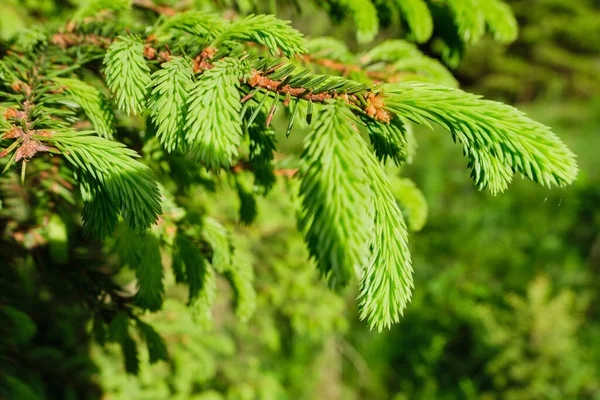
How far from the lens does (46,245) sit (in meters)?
1.08

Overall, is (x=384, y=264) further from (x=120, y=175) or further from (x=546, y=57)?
(x=546, y=57)

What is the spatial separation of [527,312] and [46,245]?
3.39m

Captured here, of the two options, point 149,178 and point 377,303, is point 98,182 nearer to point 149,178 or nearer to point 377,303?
point 149,178

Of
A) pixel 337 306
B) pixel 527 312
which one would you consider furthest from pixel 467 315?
pixel 337 306

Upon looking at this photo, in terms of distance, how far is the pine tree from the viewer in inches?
21.0

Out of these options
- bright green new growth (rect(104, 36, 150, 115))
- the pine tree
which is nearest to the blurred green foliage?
the pine tree

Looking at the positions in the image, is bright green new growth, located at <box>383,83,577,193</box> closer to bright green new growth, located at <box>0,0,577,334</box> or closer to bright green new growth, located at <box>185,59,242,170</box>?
bright green new growth, located at <box>0,0,577,334</box>

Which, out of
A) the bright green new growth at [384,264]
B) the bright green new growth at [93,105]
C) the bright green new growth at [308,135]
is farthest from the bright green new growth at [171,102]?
the bright green new growth at [384,264]

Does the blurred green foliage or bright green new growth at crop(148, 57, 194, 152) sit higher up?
the blurred green foliage

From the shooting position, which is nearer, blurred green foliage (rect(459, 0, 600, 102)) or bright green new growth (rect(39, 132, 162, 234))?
bright green new growth (rect(39, 132, 162, 234))

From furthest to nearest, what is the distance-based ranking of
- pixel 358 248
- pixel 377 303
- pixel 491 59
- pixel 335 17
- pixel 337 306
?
pixel 491 59 → pixel 337 306 → pixel 335 17 → pixel 377 303 → pixel 358 248

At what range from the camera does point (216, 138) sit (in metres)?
0.58

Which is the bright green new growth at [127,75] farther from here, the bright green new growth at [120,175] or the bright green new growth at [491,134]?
the bright green new growth at [491,134]

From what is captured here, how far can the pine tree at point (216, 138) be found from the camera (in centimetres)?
53
